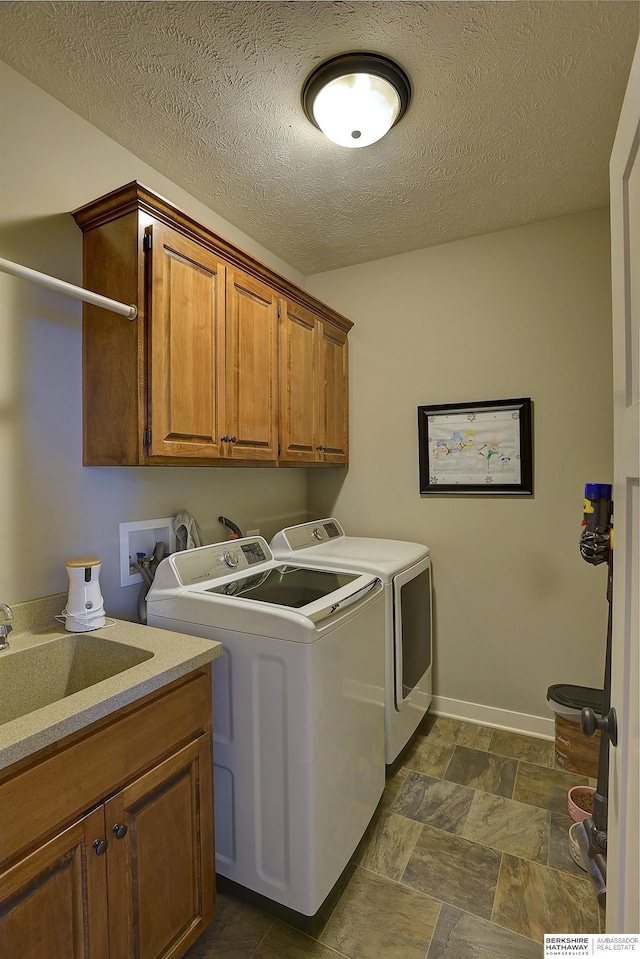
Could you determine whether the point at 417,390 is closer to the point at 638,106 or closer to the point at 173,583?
the point at 173,583

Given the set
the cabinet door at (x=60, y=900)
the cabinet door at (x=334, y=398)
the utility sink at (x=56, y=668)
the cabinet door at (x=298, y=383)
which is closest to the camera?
the cabinet door at (x=60, y=900)

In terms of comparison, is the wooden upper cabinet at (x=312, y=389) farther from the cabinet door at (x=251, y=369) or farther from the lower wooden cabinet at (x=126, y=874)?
the lower wooden cabinet at (x=126, y=874)

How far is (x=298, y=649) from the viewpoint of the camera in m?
1.37

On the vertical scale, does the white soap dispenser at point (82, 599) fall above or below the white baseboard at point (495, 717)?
above

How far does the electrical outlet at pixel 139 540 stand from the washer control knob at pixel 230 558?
23 cm

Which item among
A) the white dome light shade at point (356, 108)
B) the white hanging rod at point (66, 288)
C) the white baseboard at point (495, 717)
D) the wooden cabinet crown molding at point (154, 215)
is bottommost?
the white baseboard at point (495, 717)

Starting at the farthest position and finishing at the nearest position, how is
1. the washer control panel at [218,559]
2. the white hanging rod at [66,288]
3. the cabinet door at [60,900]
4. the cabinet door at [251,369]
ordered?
1. the cabinet door at [251,369]
2. the washer control panel at [218,559]
3. the white hanging rod at [66,288]
4. the cabinet door at [60,900]

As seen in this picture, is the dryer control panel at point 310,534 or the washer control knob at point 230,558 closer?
the washer control knob at point 230,558

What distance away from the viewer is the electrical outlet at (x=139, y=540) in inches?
71.1

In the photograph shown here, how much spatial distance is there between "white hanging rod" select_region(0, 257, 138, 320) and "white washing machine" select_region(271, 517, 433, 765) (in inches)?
50.8

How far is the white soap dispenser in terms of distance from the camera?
58.5 inches

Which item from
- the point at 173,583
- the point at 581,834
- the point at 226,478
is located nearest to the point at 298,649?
the point at 173,583

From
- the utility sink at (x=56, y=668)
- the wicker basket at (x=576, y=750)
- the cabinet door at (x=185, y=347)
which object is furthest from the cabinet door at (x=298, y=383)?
the wicker basket at (x=576, y=750)

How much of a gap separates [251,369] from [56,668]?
1327mm
